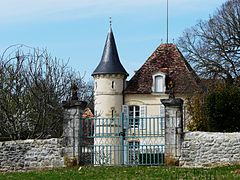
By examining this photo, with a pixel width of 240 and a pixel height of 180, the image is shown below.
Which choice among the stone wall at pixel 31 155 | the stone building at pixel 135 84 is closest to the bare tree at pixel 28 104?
the stone wall at pixel 31 155

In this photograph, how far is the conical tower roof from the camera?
4197 centimetres

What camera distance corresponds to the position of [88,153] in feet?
66.1

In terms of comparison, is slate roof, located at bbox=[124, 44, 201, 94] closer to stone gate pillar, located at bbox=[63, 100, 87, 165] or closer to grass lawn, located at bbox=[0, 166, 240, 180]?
stone gate pillar, located at bbox=[63, 100, 87, 165]

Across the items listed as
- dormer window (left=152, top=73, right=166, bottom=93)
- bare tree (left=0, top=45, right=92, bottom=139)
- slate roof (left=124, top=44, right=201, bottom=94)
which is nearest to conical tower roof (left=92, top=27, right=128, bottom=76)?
slate roof (left=124, top=44, right=201, bottom=94)

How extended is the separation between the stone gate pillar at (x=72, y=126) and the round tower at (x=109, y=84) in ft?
70.7

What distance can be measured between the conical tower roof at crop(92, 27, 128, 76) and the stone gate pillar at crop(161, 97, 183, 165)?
75.2 feet

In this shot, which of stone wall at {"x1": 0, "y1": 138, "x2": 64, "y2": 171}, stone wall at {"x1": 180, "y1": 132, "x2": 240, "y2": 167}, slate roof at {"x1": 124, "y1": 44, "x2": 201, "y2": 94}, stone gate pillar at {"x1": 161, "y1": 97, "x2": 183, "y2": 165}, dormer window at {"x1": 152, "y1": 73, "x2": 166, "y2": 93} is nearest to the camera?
stone wall at {"x1": 180, "y1": 132, "x2": 240, "y2": 167}

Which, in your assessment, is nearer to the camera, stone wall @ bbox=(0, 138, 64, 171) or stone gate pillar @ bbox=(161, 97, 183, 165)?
stone gate pillar @ bbox=(161, 97, 183, 165)

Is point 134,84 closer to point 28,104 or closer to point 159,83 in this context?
point 159,83

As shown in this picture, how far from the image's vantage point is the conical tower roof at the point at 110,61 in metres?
42.0

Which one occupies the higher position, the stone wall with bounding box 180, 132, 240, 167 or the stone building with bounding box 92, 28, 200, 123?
the stone building with bounding box 92, 28, 200, 123

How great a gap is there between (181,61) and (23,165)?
987 inches

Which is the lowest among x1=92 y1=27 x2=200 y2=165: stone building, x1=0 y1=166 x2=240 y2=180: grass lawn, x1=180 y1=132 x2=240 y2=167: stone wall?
x1=0 y1=166 x2=240 y2=180: grass lawn

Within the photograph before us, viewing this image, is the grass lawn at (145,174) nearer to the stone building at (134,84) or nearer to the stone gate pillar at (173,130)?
the stone gate pillar at (173,130)
